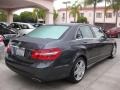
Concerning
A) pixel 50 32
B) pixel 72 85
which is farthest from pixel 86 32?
pixel 72 85

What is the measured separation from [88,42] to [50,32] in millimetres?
1109

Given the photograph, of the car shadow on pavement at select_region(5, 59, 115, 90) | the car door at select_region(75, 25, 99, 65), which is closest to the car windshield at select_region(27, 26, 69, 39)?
the car door at select_region(75, 25, 99, 65)

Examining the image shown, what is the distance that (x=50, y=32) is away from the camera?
17.1ft

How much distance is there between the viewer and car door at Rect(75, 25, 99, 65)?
529 cm

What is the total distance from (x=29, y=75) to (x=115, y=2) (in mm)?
24089

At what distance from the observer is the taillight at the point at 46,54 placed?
425cm

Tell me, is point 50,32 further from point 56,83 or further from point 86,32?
point 56,83

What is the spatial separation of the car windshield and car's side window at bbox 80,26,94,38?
573 millimetres

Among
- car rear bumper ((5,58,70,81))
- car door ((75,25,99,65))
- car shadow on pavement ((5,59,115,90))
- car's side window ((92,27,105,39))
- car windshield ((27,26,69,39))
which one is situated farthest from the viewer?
car's side window ((92,27,105,39))

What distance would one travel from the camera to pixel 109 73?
19.6 ft

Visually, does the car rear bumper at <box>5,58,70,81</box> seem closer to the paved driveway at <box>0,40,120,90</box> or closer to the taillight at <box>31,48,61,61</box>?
the taillight at <box>31,48,61,61</box>

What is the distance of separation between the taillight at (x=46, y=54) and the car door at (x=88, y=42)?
2.90 feet

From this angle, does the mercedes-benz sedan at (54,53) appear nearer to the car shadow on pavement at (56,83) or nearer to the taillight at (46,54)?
the taillight at (46,54)

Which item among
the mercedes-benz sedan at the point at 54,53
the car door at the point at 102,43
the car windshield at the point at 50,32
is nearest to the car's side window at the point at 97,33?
the car door at the point at 102,43
